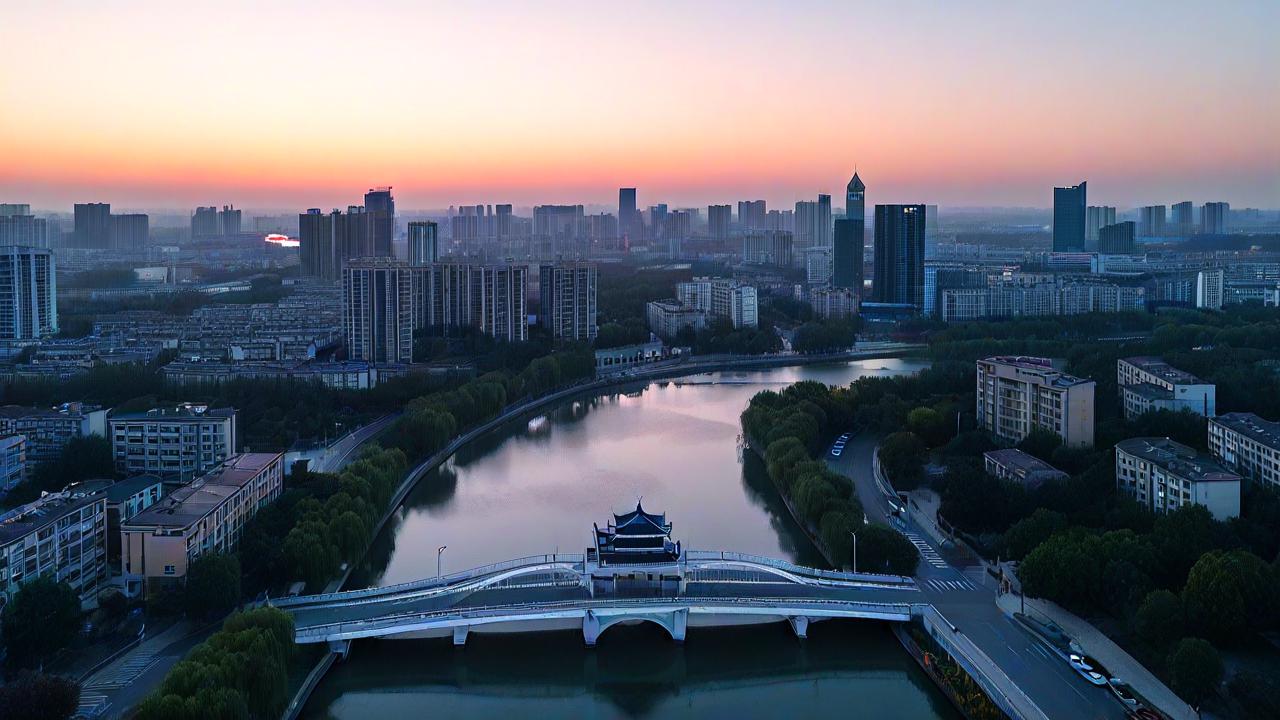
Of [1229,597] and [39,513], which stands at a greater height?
[39,513]

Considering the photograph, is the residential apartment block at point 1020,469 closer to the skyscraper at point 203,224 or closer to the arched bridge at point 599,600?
the arched bridge at point 599,600

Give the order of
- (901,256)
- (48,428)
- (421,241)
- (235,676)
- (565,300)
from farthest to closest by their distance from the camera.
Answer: (421,241) → (901,256) → (565,300) → (48,428) → (235,676)

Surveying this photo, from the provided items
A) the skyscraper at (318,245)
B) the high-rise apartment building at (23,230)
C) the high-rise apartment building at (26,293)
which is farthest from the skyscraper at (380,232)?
the high-rise apartment building at (26,293)

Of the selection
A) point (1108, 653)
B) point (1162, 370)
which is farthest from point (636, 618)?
point (1162, 370)

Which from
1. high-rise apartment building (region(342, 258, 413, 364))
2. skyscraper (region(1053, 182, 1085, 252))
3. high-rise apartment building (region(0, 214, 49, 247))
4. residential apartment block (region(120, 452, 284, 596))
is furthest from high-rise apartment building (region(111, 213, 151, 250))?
residential apartment block (region(120, 452, 284, 596))

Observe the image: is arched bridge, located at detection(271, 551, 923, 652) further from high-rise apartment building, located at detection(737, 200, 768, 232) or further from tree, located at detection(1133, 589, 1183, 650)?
high-rise apartment building, located at detection(737, 200, 768, 232)

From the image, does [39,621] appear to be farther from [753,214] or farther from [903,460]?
[753,214]

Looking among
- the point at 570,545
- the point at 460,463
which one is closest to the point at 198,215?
the point at 460,463
